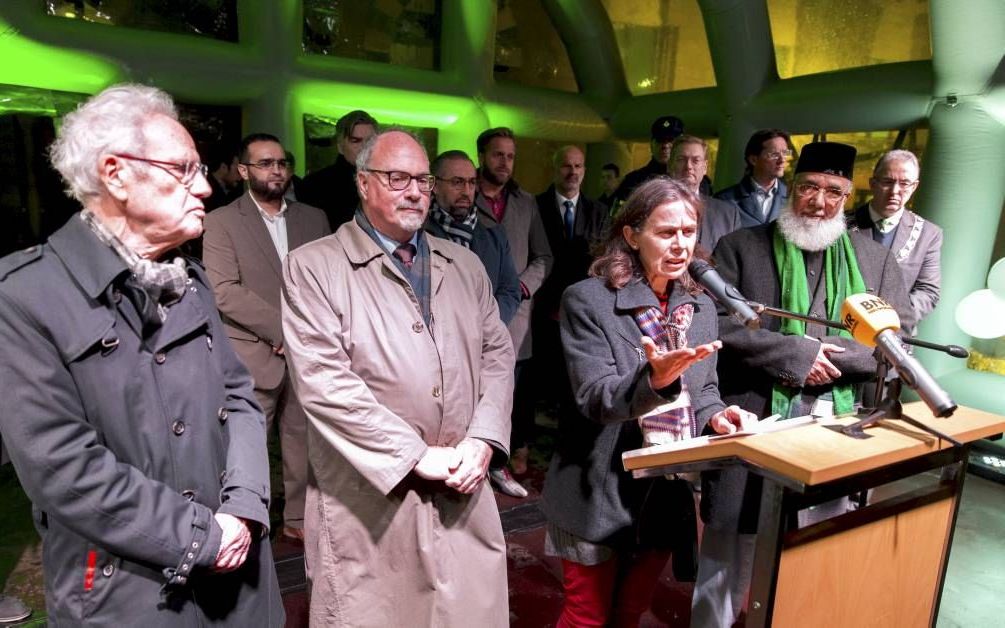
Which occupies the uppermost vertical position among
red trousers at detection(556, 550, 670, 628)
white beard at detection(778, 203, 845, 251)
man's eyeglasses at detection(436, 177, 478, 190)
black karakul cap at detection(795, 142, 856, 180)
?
black karakul cap at detection(795, 142, 856, 180)

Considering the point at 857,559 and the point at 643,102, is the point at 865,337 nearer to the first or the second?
the point at 857,559

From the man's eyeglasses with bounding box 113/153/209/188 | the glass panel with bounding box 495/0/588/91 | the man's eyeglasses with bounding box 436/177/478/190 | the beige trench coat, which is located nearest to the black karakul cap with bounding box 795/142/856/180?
the beige trench coat

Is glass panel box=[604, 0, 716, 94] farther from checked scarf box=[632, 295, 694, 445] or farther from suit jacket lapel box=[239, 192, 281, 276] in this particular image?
checked scarf box=[632, 295, 694, 445]

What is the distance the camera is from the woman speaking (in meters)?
2.06

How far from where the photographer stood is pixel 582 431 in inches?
84.4

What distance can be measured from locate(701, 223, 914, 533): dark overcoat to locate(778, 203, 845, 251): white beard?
0.06 metres

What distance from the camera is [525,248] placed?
4.27 meters

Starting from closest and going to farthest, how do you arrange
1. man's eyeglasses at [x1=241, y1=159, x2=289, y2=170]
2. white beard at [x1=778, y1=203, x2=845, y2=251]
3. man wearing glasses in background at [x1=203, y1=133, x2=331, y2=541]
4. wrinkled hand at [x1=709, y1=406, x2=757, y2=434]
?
wrinkled hand at [x1=709, y1=406, x2=757, y2=434], white beard at [x1=778, y1=203, x2=845, y2=251], man wearing glasses in background at [x1=203, y1=133, x2=331, y2=541], man's eyeglasses at [x1=241, y1=159, x2=289, y2=170]

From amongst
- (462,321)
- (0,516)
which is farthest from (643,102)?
(0,516)

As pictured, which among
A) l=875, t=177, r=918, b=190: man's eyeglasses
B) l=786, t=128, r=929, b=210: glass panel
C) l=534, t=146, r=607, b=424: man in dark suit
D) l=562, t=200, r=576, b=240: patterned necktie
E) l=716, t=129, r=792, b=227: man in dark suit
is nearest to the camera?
l=875, t=177, r=918, b=190: man's eyeglasses

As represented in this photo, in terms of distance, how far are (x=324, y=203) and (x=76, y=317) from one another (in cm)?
303

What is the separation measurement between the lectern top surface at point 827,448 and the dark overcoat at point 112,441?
0.98 m

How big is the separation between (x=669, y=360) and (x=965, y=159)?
3.79 metres

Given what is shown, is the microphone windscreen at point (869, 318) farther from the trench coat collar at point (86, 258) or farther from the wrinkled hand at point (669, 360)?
the trench coat collar at point (86, 258)
